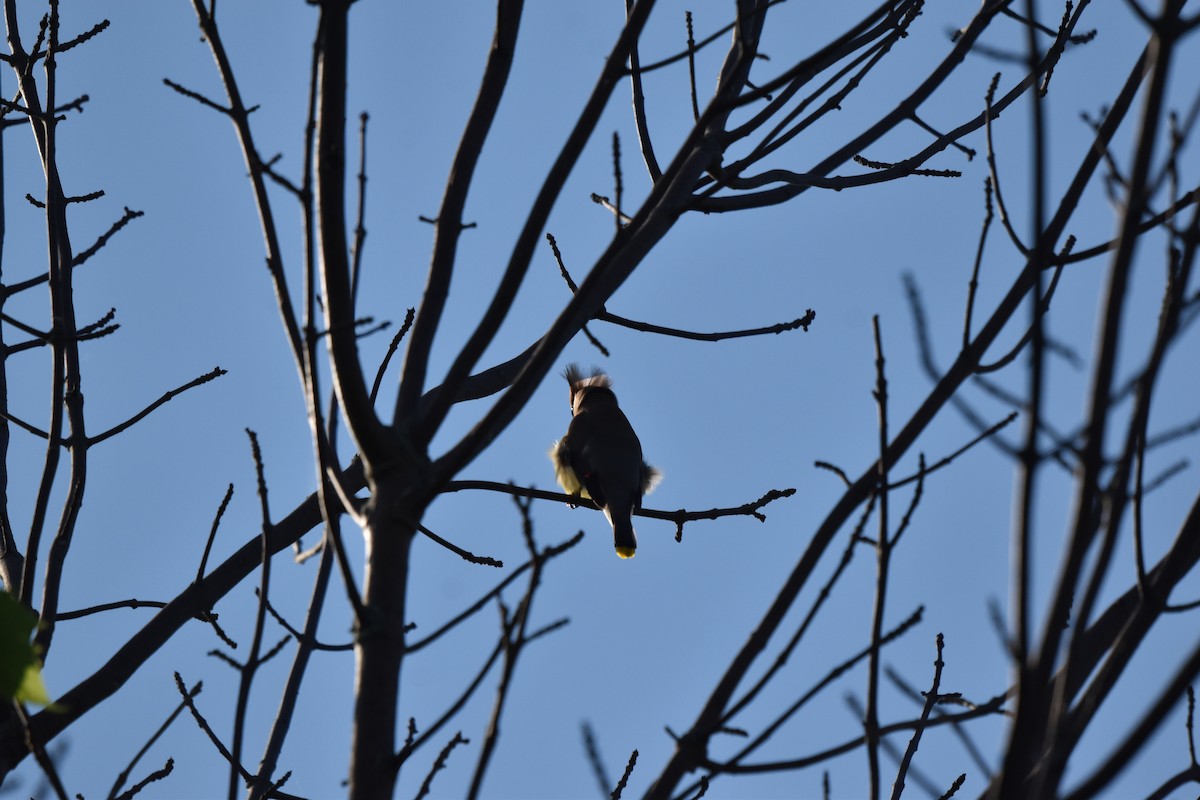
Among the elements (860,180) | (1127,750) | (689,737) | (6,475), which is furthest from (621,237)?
(6,475)

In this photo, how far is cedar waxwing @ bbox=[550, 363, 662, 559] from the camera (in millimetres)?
7199

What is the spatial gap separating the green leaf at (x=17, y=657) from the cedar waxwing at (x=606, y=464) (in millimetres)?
4961

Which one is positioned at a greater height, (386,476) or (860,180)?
(860,180)

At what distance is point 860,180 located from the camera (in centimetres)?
388

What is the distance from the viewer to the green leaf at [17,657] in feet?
5.86

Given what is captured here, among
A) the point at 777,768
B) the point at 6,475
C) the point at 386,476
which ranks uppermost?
the point at 6,475

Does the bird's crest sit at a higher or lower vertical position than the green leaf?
higher

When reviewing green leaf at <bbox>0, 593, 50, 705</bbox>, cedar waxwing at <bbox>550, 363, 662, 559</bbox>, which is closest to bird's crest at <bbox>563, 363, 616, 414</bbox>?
cedar waxwing at <bbox>550, 363, 662, 559</bbox>

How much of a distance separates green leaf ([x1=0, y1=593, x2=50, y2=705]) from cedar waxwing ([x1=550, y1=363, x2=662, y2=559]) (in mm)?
4961

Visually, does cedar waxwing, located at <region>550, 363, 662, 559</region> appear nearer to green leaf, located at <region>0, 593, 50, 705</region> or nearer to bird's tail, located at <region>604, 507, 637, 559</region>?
bird's tail, located at <region>604, 507, 637, 559</region>

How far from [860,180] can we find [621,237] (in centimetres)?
161

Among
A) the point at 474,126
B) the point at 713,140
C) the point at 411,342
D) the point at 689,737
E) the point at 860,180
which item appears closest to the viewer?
the point at 689,737

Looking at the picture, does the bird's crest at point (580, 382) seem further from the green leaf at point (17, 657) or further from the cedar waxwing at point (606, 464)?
the green leaf at point (17, 657)

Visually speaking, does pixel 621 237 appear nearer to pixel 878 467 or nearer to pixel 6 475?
pixel 878 467
